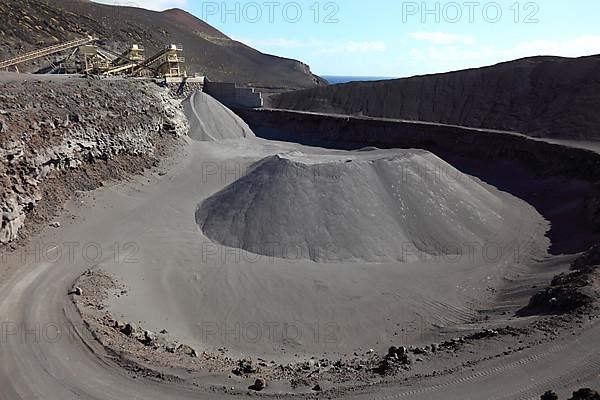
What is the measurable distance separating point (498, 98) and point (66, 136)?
97.4 feet

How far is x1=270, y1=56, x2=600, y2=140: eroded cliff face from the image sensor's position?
102 ft

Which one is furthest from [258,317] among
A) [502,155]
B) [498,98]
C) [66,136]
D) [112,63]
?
[498,98]

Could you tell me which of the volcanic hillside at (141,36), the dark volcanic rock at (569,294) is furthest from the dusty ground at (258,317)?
the volcanic hillside at (141,36)

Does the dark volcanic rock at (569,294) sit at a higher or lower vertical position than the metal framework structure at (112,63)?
lower

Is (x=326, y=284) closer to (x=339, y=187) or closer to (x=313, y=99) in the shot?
(x=339, y=187)

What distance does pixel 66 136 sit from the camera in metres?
19.4

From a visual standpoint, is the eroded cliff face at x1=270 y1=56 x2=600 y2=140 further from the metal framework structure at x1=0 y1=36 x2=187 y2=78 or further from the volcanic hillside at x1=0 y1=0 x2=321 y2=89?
the volcanic hillside at x1=0 y1=0 x2=321 y2=89

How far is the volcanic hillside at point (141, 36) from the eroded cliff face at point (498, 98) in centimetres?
2292

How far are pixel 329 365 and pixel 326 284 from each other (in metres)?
4.49

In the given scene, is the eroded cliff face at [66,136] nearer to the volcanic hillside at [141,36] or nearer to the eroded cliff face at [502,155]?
the eroded cliff face at [502,155]

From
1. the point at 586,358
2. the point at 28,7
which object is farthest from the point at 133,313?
the point at 28,7

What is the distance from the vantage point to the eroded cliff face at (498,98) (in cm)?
3100

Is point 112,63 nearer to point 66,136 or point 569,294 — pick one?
point 66,136

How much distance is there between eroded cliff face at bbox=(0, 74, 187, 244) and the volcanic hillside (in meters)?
18.9
